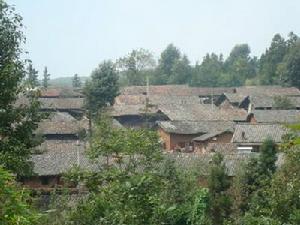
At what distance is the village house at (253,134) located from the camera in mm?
30766

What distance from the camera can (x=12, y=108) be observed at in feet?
37.4

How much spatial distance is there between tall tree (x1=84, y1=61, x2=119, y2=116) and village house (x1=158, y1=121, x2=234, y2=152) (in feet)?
15.6

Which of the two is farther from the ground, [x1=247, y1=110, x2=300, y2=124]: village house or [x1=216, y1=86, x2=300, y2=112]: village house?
[x1=216, y1=86, x2=300, y2=112]: village house

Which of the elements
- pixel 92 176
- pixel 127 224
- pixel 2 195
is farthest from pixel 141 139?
pixel 2 195

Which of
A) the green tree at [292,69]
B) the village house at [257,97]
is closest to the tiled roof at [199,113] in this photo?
the village house at [257,97]

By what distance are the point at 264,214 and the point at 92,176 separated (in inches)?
149

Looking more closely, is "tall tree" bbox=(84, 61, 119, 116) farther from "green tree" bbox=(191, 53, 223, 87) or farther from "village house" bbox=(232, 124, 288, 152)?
"green tree" bbox=(191, 53, 223, 87)

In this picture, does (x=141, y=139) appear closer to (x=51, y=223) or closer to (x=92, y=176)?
(x=92, y=176)

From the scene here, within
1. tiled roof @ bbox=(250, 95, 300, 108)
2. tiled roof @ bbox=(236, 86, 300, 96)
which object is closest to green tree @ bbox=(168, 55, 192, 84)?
tiled roof @ bbox=(236, 86, 300, 96)

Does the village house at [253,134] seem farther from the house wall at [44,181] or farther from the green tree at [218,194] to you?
the house wall at [44,181]

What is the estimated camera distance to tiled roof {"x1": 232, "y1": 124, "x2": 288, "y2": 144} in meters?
30.9

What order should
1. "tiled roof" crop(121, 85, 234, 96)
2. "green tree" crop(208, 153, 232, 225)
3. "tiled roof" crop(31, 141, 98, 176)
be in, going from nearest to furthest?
"green tree" crop(208, 153, 232, 225)
"tiled roof" crop(31, 141, 98, 176)
"tiled roof" crop(121, 85, 234, 96)

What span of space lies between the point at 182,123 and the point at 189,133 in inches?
51.6

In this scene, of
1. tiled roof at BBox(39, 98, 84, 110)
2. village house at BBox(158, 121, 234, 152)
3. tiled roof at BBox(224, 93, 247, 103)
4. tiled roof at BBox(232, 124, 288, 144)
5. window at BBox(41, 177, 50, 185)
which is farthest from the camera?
tiled roof at BBox(224, 93, 247, 103)
